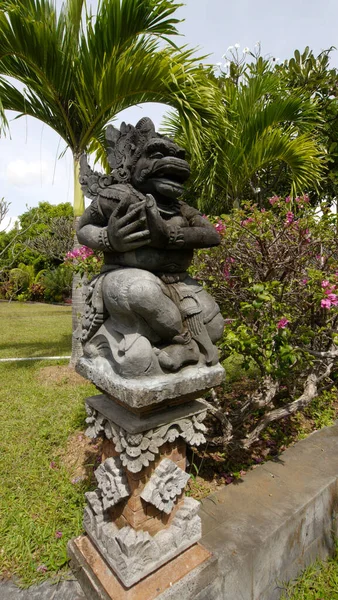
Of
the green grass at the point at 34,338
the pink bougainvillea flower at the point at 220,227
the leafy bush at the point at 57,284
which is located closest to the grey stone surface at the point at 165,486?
the pink bougainvillea flower at the point at 220,227

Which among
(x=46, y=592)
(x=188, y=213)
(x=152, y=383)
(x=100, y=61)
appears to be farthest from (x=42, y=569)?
(x=100, y=61)

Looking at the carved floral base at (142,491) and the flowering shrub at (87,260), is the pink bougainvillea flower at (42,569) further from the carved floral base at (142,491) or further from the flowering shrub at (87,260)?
the flowering shrub at (87,260)

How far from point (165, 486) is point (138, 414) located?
0.44 metres

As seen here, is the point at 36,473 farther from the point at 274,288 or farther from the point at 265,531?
the point at 274,288

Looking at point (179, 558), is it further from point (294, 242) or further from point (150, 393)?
point (294, 242)

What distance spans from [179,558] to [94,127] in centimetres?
466

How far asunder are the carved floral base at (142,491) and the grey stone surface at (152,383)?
0.53ft

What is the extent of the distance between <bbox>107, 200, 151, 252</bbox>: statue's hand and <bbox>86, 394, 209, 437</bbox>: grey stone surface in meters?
0.82

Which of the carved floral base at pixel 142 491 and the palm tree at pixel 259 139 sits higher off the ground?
the palm tree at pixel 259 139

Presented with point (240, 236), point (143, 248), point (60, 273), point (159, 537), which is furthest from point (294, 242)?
point (60, 273)

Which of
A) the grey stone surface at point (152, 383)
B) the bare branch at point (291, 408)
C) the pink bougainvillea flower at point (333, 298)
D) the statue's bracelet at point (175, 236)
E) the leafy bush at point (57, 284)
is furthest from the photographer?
the leafy bush at point (57, 284)

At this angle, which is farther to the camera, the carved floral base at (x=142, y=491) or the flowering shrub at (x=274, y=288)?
the flowering shrub at (x=274, y=288)

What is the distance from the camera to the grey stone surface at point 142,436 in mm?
1533

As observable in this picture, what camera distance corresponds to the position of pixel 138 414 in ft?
5.09
